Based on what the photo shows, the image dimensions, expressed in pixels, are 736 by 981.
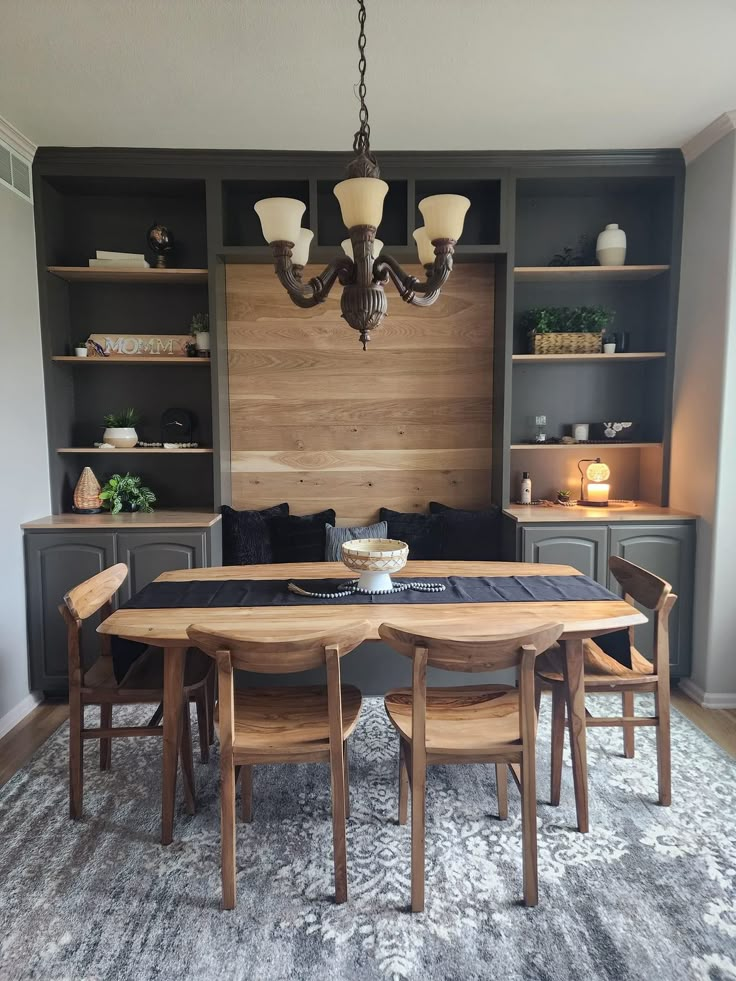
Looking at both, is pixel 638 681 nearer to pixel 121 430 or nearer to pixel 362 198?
pixel 362 198

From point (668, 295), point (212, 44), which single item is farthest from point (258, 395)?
point (668, 295)

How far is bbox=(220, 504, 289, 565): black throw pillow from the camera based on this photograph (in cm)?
333

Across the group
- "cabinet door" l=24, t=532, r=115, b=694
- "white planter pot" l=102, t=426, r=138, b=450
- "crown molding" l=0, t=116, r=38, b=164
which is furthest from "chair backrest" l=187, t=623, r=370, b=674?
"crown molding" l=0, t=116, r=38, b=164

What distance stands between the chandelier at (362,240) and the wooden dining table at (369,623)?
0.92 m

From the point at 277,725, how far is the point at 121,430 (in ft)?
7.08

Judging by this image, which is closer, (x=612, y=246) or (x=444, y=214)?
(x=444, y=214)

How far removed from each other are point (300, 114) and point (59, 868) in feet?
10.1

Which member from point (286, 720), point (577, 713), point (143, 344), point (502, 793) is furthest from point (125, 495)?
point (577, 713)

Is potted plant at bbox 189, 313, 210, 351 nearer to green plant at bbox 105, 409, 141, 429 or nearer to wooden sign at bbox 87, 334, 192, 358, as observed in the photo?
wooden sign at bbox 87, 334, 192, 358

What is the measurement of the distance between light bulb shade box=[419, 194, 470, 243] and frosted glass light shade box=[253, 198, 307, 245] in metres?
0.38

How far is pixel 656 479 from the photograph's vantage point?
11.5ft

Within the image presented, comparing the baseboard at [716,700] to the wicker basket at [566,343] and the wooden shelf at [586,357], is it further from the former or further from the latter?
the wicker basket at [566,343]

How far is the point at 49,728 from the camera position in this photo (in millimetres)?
2826

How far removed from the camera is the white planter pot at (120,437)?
11.1 feet
